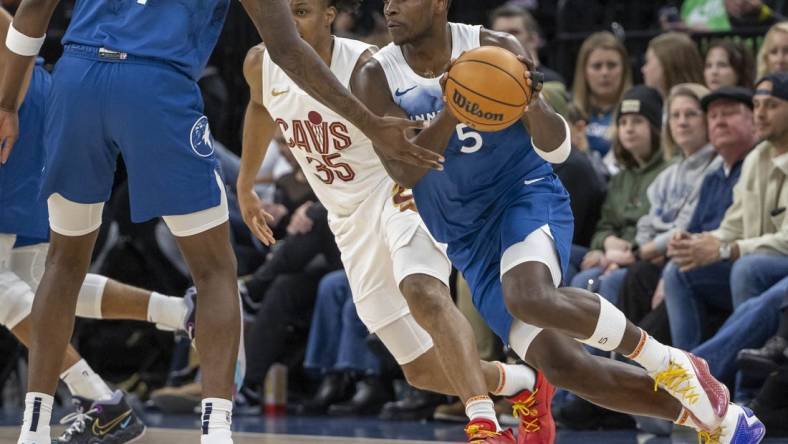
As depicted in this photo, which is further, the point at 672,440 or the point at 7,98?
the point at 672,440

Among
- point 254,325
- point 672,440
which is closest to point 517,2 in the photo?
point 254,325

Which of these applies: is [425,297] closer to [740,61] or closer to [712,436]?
[712,436]

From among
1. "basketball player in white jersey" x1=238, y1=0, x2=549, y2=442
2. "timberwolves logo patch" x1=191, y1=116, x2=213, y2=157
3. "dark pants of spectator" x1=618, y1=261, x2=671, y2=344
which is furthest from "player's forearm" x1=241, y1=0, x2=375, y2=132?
"dark pants of spectator" x1=618, y1=261, x2=671, y2=344

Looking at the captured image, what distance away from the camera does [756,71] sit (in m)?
7.57

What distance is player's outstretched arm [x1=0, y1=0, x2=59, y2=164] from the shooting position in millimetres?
4410

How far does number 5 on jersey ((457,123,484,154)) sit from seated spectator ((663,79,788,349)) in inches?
74.4

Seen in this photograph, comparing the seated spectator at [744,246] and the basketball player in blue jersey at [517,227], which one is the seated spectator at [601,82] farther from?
the basketball player in blue jersey at [517,227]

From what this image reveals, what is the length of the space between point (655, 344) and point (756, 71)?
3.54 m

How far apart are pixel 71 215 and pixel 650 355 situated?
6.73 feet

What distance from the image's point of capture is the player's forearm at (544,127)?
14.3ft

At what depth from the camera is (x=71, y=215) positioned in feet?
15.0

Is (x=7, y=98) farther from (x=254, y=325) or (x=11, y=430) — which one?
(x=254, y=325)

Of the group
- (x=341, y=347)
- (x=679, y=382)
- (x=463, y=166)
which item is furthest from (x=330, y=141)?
(x=341, y=347)

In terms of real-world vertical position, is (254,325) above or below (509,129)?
below
